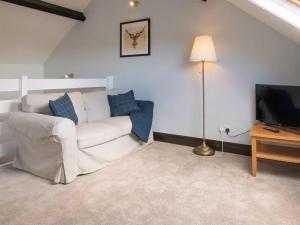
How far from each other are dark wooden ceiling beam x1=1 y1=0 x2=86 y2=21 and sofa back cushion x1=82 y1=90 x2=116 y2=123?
1657 millimetres

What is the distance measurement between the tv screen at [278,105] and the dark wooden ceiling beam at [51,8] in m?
3.37

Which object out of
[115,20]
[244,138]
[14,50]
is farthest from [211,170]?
[14,50]

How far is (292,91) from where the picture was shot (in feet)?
8.35

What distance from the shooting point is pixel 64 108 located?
288cm

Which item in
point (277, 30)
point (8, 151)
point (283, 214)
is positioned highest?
point (277, 30)

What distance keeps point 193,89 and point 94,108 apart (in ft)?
4.82

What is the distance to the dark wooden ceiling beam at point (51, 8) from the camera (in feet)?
12.1

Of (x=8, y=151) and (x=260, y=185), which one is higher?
(x=8, y=151)

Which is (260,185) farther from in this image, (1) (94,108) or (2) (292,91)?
(1) (94,108)

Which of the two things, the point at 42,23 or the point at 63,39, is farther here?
the point at 63,39

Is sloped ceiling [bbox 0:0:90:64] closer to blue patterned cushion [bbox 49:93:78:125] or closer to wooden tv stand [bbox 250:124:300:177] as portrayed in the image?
blue patterned cushion [bbox 49:93:78:125]

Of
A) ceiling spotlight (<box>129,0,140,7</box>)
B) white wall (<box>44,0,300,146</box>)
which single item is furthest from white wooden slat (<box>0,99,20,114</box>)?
ceiling spotlight (<box>129,0,140,7</box>)

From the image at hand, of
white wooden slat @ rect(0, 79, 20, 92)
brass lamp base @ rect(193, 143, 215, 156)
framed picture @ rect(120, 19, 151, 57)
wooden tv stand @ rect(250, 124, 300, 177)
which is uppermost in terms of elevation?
framed picture @ rect(120, 19, 151, 57)

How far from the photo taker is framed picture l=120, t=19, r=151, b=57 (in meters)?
3.92
